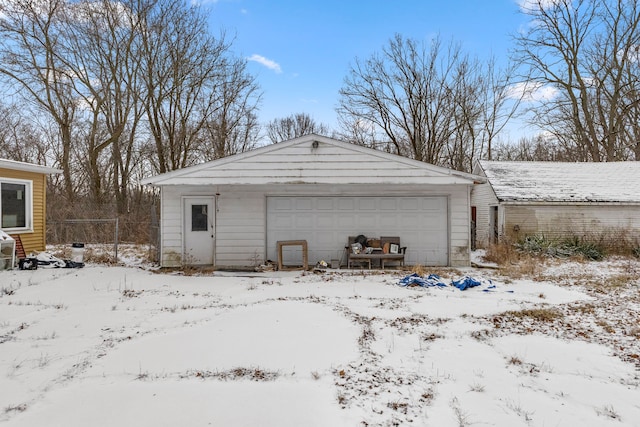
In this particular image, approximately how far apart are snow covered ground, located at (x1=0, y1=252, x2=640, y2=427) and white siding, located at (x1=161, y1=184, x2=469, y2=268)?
8.56 feet

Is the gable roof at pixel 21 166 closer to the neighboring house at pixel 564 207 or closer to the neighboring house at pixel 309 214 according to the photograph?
the neighboring house at pixel 309 214

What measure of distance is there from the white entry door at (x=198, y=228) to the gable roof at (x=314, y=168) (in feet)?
3.12

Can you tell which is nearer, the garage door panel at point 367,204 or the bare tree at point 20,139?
the garage door panel at point 367,204

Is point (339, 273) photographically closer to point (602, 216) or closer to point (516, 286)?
point (516, 286)

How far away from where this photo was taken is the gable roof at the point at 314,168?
9359mm

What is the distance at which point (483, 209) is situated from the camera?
53.5 ft

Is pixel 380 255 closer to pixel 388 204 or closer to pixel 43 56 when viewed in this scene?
pixel 388 204

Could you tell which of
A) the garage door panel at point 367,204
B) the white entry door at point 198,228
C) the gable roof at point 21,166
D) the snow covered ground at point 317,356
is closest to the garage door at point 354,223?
the garage door panel at point 367,204

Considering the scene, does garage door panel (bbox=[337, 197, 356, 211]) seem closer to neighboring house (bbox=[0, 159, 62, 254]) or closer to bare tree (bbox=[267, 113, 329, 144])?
neighboring house (bbox=[0, 159, 62, 254])

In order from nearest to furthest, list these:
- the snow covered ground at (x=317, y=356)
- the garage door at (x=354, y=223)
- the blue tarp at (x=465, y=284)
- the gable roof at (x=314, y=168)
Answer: the snow covered ground at (x=317, y=356) < the blue tarp at (x=465, y=284) < the gable roof at (x=314, y=168) < the garage door at (x=354, y=223)

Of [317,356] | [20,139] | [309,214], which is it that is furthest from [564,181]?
[20,139]

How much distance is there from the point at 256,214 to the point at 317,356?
6.46 metres

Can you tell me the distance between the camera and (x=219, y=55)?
20109 millimetres

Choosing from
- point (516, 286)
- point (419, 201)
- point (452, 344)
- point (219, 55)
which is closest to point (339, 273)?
point (419, 201)
